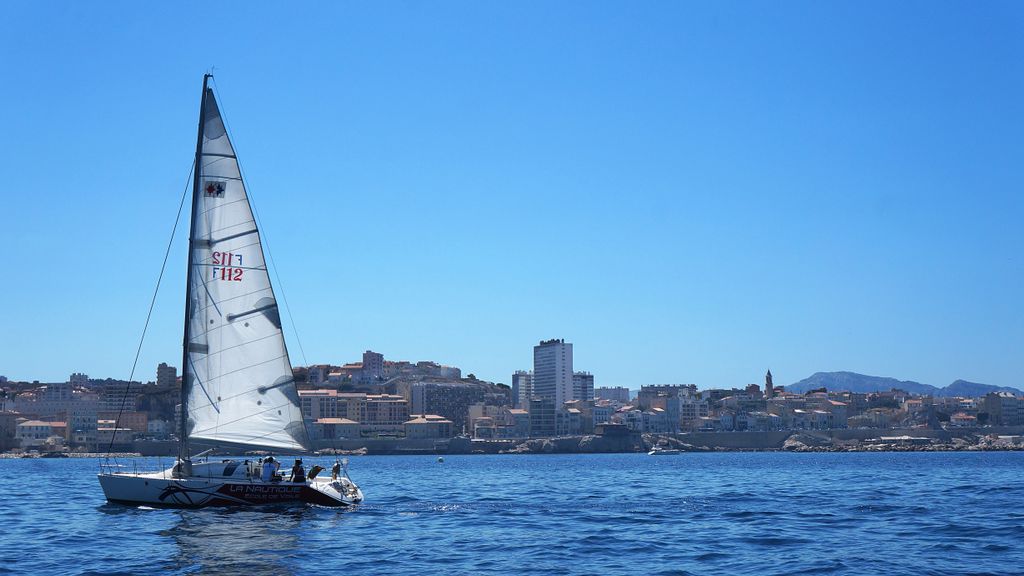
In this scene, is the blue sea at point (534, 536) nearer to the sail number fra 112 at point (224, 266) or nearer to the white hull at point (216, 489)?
the white hull at point (216, 489)

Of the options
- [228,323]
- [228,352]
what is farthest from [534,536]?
[228,323]

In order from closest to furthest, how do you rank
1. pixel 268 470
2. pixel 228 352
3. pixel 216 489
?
pixel 216 489
pixel 268 470
pixel 228 352

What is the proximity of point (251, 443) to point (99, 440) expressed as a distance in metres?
160

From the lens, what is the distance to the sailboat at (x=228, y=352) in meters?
35.8

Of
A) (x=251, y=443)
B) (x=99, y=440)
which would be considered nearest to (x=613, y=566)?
(x=251, y=443)

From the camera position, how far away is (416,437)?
19688cm

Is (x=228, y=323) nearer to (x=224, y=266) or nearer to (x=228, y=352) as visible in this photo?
(x=228, y=352)

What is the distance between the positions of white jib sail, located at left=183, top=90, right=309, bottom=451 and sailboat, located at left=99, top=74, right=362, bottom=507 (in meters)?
0.03

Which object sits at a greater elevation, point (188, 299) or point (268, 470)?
point (188, 299)

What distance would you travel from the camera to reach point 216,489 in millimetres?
34844

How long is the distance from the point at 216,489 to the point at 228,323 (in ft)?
17.3

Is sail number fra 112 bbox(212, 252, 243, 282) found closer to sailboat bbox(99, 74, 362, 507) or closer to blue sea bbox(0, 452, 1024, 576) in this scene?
sailboat bbox(99, 74, 362, 507)

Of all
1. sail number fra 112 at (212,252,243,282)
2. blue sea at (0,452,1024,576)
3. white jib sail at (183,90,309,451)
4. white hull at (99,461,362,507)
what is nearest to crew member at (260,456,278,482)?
white hull at (99,461,362,507)

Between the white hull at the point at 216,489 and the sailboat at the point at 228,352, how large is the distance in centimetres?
4
